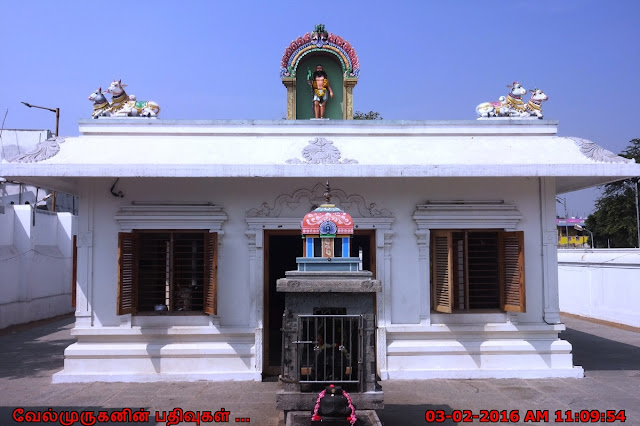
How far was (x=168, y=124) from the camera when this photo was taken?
898cm

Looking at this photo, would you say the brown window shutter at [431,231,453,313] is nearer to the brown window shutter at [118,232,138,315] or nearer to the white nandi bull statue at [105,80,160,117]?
the brown window shutter at [118,232,138,315]

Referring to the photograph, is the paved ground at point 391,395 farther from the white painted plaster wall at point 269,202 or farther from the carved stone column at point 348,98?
the carved stone column at point 348,98

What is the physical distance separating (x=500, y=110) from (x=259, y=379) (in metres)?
6.02

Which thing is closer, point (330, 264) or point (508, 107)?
point (330, 264)

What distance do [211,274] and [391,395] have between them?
3.19 meters

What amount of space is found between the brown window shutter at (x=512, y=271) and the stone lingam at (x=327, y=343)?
10.8 ft

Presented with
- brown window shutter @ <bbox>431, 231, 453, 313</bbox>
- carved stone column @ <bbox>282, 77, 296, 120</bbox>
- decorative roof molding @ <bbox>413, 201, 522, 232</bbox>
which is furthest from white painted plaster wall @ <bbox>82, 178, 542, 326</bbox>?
carved stone column @ <bbox>282, 77, 296, 120</bbox>

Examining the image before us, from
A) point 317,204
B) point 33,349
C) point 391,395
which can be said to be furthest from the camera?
point 33,349

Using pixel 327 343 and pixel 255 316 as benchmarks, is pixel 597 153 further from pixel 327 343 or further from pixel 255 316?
pixel 255 316

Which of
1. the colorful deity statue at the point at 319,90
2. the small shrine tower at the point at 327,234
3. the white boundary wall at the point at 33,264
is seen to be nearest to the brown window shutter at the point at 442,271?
the small shrine tower at the point at 327,234

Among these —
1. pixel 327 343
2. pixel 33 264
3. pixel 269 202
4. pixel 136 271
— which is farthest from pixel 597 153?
pixel 33 264

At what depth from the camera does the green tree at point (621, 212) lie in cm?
3653

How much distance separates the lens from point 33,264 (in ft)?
50.9

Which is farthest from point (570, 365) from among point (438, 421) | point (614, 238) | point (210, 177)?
point (614, 238)
